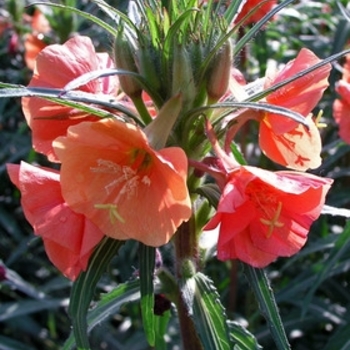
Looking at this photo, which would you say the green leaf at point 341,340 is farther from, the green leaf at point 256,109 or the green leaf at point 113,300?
the green leaf at point 256,109

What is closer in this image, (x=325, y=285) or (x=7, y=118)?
(x=325, y=285)

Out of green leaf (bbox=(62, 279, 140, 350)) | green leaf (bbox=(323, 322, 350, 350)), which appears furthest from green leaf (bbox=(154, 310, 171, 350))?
green leaf (bbox=(323, 322, 350, 350))

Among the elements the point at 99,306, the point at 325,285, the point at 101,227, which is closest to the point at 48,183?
the point at 101,227

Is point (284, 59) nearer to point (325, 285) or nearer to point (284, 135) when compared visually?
point (325, 285)

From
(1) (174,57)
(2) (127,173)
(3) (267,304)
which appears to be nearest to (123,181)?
(2) (127,173)

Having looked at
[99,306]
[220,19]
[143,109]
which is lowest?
[99,306]

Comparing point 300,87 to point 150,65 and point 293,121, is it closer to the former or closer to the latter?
point 293,121

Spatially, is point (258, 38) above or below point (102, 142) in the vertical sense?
below

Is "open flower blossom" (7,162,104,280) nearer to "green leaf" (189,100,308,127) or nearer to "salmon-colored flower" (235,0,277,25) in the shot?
"green leaf" (189,100,308,127)
